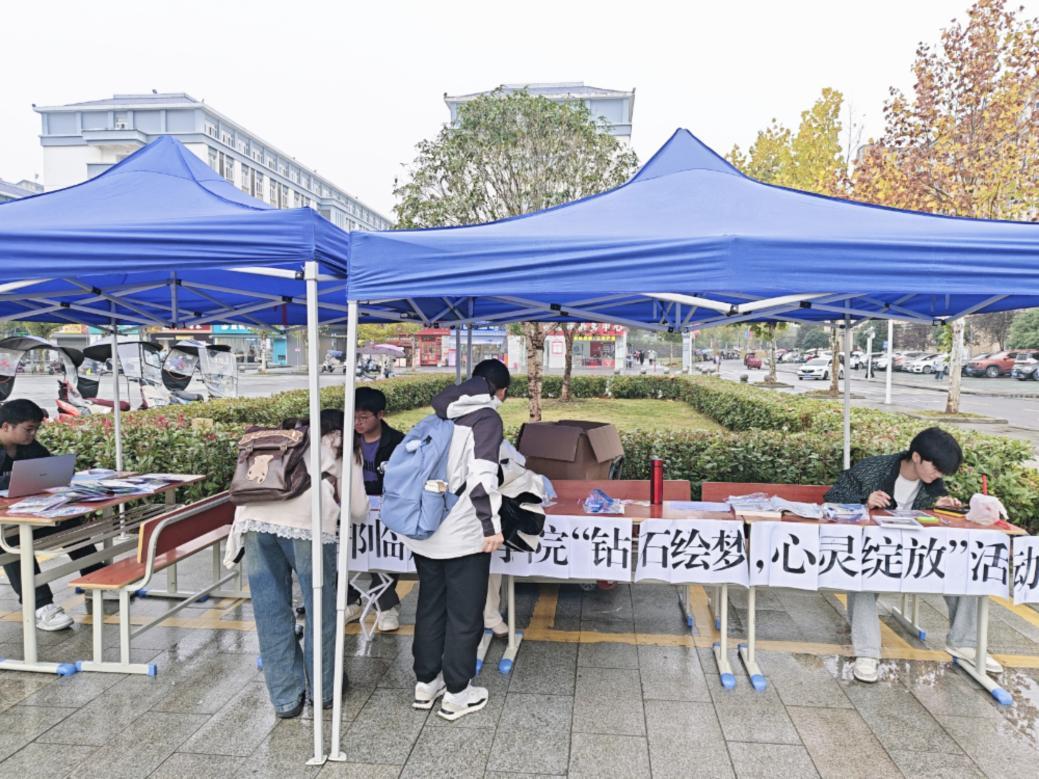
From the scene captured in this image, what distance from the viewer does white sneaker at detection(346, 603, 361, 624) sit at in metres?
4.14

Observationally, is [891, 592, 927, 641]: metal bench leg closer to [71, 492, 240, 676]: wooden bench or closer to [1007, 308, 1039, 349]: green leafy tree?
[71, 492, 240, 676]: wooden bench

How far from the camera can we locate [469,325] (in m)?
6.05

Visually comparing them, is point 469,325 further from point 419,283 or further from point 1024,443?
point 1024,443

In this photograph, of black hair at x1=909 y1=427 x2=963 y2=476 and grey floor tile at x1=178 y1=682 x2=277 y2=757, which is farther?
black hair at x1=909 y1=427 x2=963 y2=476

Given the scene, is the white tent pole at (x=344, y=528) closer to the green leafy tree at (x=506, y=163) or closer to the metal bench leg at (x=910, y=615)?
the metal bench leg at (x=910, y=615)

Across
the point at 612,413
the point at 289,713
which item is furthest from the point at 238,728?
the point at 612,413

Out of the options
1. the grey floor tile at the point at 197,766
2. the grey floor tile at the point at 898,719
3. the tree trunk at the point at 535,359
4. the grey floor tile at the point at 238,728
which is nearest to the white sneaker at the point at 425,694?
the grey floor tile at the point at 238,728

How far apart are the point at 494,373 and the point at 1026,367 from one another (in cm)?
3914

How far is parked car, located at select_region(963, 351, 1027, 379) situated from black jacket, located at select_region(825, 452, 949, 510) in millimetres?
38698

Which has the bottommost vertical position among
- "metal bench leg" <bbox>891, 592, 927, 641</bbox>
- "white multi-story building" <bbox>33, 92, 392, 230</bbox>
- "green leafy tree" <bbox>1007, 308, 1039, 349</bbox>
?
"metal bench leg" <bbox>891, 592, 927, 641</bbox>

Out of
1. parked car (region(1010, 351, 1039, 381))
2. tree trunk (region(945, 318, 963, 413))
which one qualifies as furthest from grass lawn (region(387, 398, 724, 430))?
parked car (region(1010, 351, 1039, 381))

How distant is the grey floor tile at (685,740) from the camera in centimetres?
274

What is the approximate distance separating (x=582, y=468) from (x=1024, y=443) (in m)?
4.26

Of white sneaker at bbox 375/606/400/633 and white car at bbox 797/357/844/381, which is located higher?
white car at bbox 797/357/844/381
